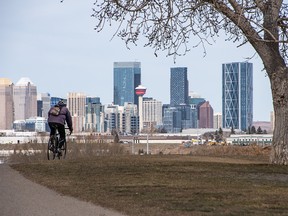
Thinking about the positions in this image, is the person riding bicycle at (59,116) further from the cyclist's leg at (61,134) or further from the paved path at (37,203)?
the paved path at (37,203)

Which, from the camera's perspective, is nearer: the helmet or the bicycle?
the helmet

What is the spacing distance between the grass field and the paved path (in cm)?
31

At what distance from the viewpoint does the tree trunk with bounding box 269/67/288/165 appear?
2223cm

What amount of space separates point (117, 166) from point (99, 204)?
8297 mm

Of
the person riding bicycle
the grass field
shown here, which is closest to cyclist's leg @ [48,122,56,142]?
the person riding bicycle

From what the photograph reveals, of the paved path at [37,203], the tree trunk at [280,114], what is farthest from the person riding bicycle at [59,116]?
the paved path at [37,203]

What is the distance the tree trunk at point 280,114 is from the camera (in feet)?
72.9

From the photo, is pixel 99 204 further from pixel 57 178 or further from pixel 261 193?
pixel 57 178

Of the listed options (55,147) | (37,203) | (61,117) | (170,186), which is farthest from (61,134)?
(37,203)

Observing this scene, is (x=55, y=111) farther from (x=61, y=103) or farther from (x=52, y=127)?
(x=52, y=127)

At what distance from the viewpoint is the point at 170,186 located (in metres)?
15.3

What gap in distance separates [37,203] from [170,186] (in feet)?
11.2

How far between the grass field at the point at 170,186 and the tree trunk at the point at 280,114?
4.42 ft

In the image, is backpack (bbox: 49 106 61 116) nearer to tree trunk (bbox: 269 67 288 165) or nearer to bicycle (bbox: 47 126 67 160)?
bicycle (bbox: 47 126 67 160)
